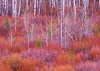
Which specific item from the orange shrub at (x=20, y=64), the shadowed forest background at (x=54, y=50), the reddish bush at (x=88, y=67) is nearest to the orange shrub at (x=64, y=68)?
the shadowed forest background at (x=54, y=50)

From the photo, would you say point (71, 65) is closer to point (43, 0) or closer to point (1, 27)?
point (1, 27)

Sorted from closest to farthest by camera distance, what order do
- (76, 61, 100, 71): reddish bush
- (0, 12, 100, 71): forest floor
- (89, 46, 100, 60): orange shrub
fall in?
(76, 61, 100, 71): reddish bush < (0, 12, 100, 71): forest floor < (89, 46, 100, 60): orange shrub

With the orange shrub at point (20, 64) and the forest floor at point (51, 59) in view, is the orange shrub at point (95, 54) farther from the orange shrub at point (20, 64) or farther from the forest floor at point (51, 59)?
the orange shrub at point (20, 64)

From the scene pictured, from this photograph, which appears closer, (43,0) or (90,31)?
(90,31)

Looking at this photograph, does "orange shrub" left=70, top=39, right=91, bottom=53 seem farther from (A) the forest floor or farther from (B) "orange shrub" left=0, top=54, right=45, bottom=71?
(B) "orange shrub" left=0, top=54, right=45, bottom=71

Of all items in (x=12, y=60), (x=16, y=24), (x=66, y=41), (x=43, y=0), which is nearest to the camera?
(x=12, y=60)

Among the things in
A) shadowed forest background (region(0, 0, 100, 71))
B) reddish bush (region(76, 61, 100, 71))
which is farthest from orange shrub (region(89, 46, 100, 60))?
reddish bush (region(76, 61, 100, 71))

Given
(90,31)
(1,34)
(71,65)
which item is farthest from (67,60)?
(1,34)

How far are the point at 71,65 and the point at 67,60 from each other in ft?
3.15

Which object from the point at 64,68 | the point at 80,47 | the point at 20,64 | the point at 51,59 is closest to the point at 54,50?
the point at 80,47

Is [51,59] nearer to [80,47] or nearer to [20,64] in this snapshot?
[20,64]

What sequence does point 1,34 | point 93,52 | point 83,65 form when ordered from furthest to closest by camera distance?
point 1,34
point 93,52
point 83,65

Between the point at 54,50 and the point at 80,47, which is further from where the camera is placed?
the point at 80,47

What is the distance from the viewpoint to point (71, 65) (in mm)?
9867
